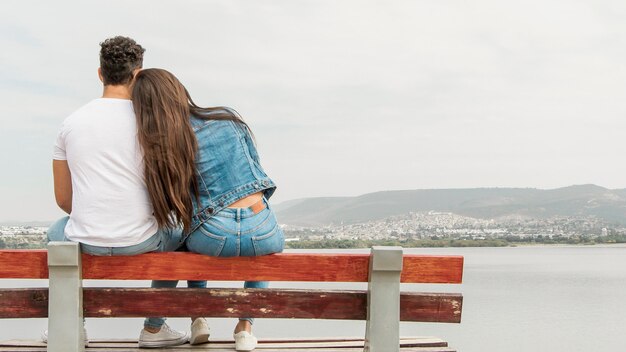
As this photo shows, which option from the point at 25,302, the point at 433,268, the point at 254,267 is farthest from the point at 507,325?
the point at 25,302

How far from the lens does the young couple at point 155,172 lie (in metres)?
4.25

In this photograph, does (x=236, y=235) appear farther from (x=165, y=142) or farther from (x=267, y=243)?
(x=165, y=142)

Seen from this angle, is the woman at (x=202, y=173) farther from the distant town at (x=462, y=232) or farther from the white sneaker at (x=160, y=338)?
the distant town at (x=462, y=232)


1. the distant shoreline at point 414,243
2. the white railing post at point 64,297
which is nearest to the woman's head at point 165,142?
the white railing post at point 64,297

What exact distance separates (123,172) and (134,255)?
44 cm

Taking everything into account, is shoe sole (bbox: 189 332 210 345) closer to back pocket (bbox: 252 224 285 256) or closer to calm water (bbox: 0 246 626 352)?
back pocket (bbox: 252 224 285 256)

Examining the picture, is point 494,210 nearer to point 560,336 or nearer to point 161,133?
point 560,336

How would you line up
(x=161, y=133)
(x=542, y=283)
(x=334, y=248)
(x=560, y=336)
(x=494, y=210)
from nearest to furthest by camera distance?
(x=161, y=133) < (x=560, y=336) < (x=542, y=283) < (x=334, y=248) < (x=494, y=210)

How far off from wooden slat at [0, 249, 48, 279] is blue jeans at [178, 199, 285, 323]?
30.4 inches

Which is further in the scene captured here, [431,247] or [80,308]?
[431,247]

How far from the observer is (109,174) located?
428 cm

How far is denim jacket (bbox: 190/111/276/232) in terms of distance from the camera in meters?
4.34

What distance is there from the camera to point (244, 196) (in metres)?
4.34

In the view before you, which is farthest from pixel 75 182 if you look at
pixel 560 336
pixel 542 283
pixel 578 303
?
pixel 542 283
